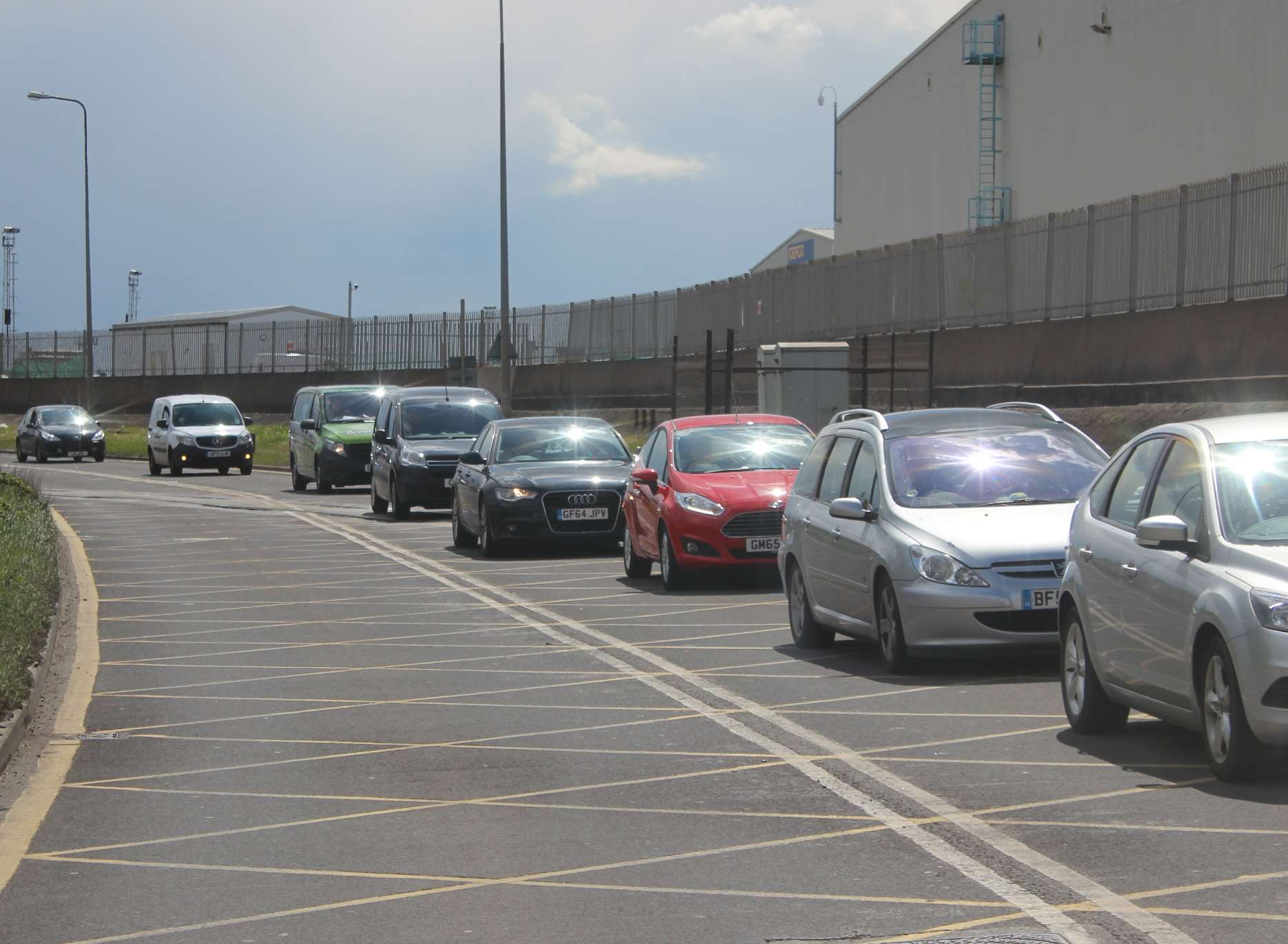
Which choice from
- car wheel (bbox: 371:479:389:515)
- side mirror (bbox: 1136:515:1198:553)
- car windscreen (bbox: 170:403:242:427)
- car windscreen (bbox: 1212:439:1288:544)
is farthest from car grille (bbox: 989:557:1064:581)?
car windscreen (bbox: 170:403:242:427)

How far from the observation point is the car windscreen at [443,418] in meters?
28.3

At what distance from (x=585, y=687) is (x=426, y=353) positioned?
54.6m

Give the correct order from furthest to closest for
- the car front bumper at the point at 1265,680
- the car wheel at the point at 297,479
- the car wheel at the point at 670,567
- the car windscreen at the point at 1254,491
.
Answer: the car wheel at the point at 297,479, the car wheel at the point at 670,567, the car windscreen at the point at 1254,491, the car front bumper at the point at 1265,680

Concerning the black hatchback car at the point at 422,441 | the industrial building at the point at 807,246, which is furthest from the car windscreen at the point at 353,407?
the industrial building at the point at 807,246

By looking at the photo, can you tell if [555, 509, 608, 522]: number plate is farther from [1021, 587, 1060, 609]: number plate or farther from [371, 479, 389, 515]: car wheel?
[1021, 587, 1060, 609]: number plate

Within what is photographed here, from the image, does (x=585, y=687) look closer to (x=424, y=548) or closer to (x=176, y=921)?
(x=176, y=921)

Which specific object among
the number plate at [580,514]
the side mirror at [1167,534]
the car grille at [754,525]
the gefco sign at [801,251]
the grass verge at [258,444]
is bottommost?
the grass verge at [258,444]

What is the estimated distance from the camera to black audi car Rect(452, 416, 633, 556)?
2120 cm

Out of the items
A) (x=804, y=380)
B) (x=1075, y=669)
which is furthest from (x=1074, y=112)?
(x=1075, y=669)

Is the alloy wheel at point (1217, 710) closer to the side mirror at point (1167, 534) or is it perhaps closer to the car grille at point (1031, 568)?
the side mirror at point (1167, 534)

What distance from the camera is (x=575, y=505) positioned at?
21.2 meters

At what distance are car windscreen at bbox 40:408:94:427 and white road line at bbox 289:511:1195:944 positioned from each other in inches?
1623

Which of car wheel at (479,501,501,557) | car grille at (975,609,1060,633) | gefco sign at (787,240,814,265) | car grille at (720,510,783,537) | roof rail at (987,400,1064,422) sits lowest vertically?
car wheel at (479,501,501,557)

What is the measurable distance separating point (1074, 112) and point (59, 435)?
2755 centimetres
